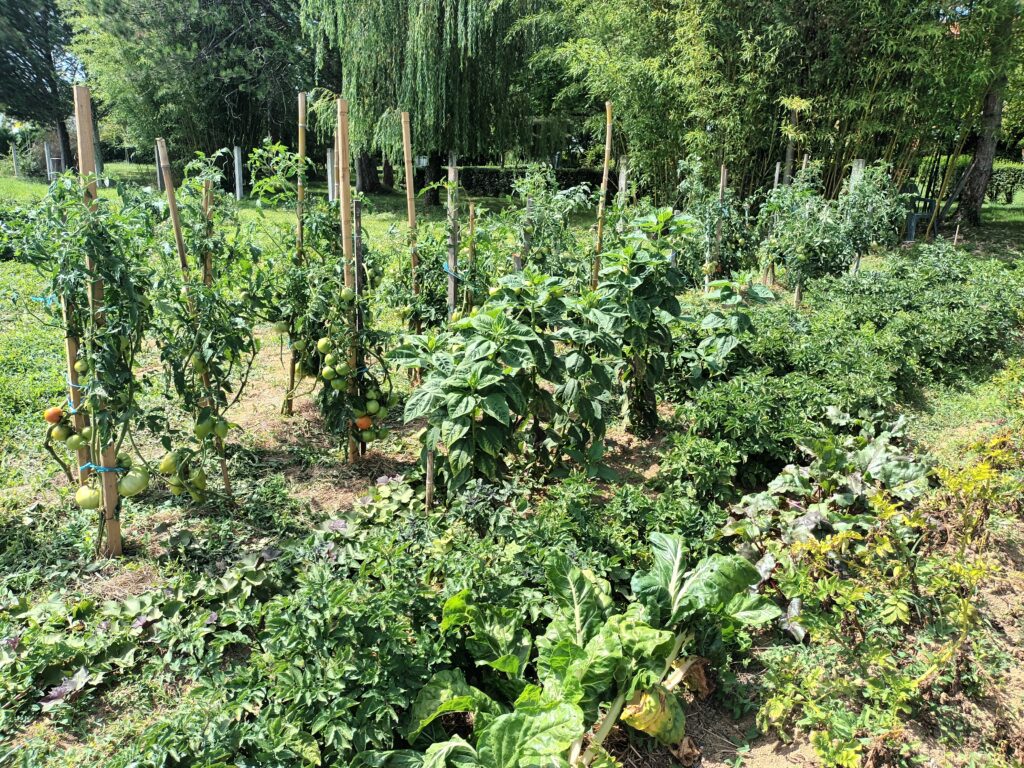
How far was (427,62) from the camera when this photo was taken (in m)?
11.9

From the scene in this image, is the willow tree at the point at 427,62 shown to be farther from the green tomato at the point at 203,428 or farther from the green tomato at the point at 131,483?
the green tomato at the point at 131,483

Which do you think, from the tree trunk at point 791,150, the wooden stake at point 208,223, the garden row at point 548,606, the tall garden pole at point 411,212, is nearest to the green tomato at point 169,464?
the garden row at point 548,606

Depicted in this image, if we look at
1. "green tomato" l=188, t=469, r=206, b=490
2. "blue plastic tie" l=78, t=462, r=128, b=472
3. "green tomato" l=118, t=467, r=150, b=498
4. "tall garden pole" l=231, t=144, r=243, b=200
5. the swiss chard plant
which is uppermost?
"tall garden pole" l=231, t=144, r=243, b=200

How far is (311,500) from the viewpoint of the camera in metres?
3.40

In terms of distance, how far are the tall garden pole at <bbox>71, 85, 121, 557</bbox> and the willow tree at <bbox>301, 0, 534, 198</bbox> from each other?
32.6 feet

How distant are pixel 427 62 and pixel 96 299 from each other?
1073 cm

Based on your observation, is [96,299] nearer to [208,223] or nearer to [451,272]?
[208,223]

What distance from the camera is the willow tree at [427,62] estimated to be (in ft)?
39.2

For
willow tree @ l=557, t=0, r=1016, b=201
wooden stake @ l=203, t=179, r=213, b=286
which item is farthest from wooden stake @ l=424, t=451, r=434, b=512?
willow tree @ l=557, t=0, r=1016, b=201

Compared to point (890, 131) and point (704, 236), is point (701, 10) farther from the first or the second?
point (704, 236)

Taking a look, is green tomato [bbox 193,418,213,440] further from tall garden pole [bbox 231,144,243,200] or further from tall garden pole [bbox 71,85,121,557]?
tall garden pole [bbox 231,144,243,200]

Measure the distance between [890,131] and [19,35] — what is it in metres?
24.6

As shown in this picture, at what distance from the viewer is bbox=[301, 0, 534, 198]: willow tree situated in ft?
39.2

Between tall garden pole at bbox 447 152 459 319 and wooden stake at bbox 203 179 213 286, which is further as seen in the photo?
tall garden pole at bbox 447 152 459 319
